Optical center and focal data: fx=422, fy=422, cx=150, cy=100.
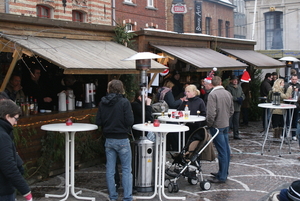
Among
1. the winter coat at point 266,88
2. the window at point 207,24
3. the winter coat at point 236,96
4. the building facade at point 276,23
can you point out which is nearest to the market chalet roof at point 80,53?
the winter coat at point 236,96

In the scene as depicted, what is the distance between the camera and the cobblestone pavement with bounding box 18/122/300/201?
6676mm

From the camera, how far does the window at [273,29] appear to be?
1350 inches

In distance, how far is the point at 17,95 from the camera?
765 cm

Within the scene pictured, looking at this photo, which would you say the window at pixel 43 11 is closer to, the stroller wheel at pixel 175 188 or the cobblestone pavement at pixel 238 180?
the cobblestone pavement at pixel 238 180

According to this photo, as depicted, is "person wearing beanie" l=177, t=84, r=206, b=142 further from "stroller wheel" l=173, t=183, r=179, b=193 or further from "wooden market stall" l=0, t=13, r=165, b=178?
"stroller wheel" l=173, t=183, r=179, b=193

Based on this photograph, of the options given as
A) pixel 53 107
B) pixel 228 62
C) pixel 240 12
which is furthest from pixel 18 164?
pixel 240 12

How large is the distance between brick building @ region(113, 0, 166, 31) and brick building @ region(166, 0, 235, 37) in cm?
111

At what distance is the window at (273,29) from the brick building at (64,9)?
687 inches

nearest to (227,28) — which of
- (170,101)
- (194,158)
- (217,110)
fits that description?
(170,101)

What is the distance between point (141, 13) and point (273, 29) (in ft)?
44.9

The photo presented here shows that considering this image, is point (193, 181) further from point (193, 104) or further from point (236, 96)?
point (236, 96)

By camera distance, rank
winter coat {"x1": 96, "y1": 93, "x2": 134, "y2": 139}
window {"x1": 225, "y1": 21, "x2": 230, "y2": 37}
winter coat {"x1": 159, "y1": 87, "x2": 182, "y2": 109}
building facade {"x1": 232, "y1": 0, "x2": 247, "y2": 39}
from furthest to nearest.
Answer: building facade {"x1": 232, "y1": 0, "x2": 247, "y2": 39}, window {"x1": 225, "y1": 21, "x2": 230, "y2": 37}, winter coat {"x1": 159, "y1": 87, "x2": 182, "y2": 109}, winter coat {"x1": 96, "y1": 93, "x2": 134, "y2": 139}

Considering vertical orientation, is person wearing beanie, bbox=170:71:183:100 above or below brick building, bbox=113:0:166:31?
below

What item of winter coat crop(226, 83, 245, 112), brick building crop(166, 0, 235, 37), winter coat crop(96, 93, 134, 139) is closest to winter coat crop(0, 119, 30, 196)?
winter coat crop(96, 93, 134, 139)
